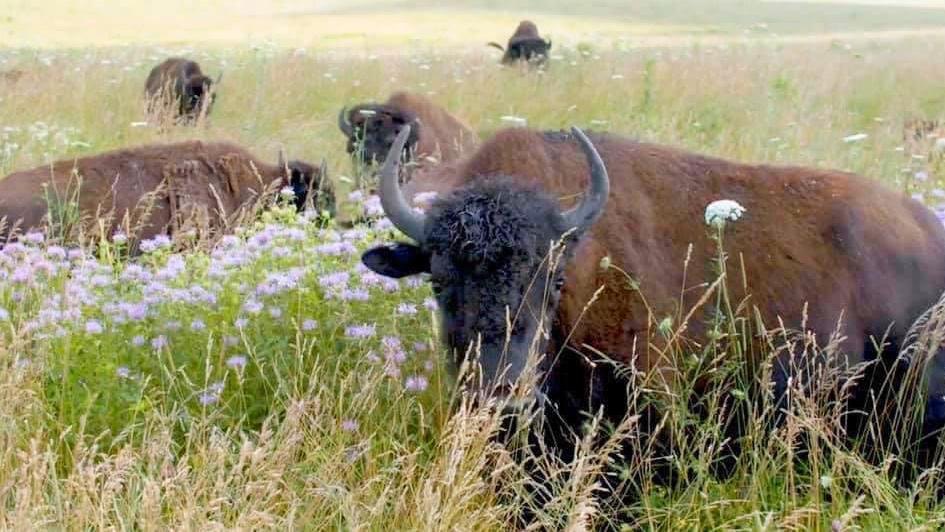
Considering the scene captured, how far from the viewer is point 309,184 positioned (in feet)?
35.1

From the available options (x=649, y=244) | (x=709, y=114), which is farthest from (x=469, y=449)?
(x=709, y=114)

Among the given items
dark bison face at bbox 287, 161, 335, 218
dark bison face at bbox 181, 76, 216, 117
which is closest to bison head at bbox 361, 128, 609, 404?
dark bison face at bbox 287, 161, 335, 218

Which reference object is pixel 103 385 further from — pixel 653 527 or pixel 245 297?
pixel 653 527

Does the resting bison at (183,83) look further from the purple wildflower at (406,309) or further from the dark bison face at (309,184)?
the purple wildflower at (406,309)

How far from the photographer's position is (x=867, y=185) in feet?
20.9

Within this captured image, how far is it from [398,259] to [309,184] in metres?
5.65

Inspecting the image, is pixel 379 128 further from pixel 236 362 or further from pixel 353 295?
pixel 236 362

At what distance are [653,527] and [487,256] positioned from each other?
1222 mm

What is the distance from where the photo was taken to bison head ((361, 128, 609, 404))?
15.8 ft

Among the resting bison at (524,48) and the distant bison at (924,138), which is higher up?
the distant bison at (924,138)

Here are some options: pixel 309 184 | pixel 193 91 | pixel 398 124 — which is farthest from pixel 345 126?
pixel 193 91

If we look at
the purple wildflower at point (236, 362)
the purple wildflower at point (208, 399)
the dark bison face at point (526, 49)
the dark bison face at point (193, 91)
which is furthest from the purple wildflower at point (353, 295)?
the dark bison face at point (526, 49)

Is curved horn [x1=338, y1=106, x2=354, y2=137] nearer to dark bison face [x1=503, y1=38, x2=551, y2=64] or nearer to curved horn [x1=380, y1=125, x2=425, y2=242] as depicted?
curved horn [x1=380, y1=125, x2=425, y2=242]

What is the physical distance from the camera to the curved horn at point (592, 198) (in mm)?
5121
